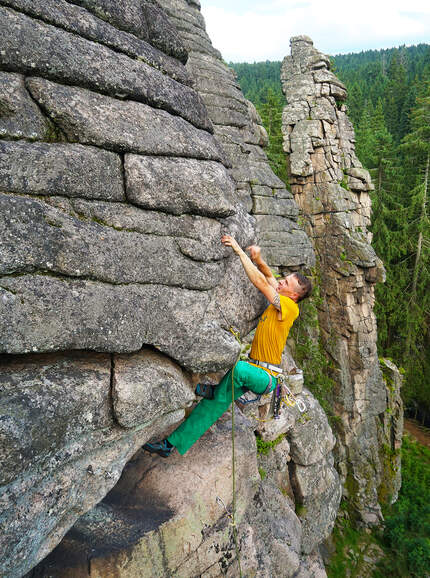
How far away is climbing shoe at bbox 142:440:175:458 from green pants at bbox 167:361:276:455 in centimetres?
13

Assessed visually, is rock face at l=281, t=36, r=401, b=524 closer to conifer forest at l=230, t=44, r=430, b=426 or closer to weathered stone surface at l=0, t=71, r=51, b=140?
conifer forest at l=230, t=44, r=430, b=426

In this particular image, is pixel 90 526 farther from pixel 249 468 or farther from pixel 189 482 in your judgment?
pixel 249 468

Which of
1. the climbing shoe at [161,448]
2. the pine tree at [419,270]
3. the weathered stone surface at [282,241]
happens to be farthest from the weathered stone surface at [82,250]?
the pine tree at [419,270]

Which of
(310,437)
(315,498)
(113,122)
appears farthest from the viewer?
(310,437)

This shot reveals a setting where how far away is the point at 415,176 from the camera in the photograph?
28.2 m

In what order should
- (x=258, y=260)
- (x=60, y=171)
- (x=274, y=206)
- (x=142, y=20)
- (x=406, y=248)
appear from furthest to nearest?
(x=406, y=248) < (x=274, y=206) < (x=258, y=260) < (x=142, y=20) < (x=60, y=171)

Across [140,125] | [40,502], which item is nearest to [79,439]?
[40,502]

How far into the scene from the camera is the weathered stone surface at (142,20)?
504 cm

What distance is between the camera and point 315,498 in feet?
32.2

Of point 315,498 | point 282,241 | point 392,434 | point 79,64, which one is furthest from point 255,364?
point 392,434

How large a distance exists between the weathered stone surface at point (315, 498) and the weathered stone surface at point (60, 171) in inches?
347

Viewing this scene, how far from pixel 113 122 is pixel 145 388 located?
3.40 m

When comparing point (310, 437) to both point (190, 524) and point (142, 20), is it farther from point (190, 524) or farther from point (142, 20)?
point (142, 20)

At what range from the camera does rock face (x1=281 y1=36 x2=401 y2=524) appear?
17.8 metres
